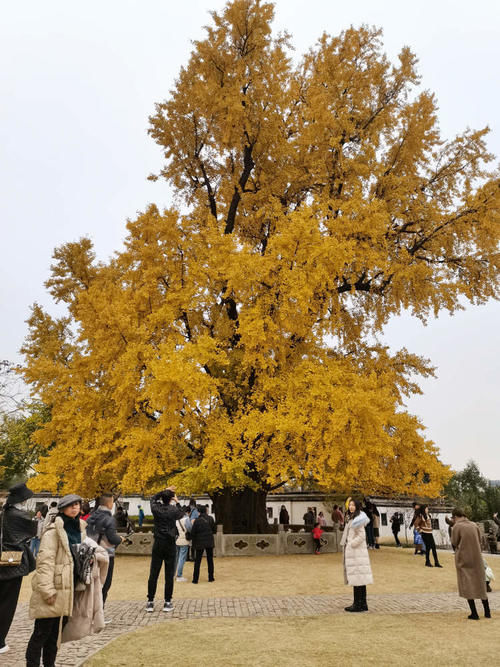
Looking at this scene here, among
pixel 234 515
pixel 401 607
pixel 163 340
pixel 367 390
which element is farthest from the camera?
pixel 234 515

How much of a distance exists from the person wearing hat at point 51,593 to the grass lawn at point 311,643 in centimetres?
106

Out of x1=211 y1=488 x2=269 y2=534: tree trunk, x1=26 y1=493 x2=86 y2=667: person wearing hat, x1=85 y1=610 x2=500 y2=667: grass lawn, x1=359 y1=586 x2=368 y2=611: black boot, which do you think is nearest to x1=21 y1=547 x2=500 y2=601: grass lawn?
x1=359 y1=586 x2=368 y2=611: black boot

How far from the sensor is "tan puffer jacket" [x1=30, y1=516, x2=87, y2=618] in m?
4.48

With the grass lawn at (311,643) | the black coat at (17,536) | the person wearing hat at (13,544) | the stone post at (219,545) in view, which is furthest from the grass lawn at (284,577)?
the black coat at (17,536)

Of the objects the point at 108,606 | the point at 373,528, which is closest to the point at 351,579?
the point at 108,606

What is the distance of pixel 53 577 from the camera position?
14.9 ft

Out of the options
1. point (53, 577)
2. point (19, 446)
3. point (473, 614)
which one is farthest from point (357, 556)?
point (19, 446)

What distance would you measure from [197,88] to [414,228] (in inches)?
397

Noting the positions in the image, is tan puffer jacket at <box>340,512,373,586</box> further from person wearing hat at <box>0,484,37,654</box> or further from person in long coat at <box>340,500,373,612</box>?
person wearing hat at <box>0,484,37,654</box>

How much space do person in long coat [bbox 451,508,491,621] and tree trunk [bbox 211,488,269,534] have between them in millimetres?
11382

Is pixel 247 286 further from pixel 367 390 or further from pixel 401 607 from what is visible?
pixel 401 607

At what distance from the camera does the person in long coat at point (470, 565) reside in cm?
785

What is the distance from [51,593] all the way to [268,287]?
43.5 feet

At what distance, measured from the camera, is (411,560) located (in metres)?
16.3
